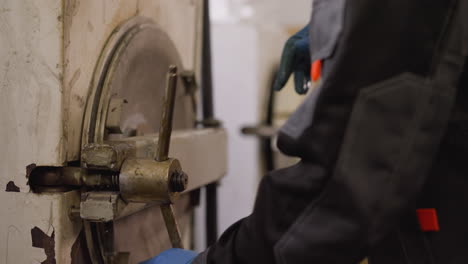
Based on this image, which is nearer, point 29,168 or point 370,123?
point 370,123

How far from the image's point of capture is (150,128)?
0.87 metres

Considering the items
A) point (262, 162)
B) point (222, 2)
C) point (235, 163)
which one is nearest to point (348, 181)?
point (235, 163)

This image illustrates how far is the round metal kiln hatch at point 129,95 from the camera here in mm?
685

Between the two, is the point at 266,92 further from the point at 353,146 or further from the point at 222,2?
the point at 353,146

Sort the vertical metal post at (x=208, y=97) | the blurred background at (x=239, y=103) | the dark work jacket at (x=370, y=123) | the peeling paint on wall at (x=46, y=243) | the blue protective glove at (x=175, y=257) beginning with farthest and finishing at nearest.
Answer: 1. the blurred background at (x=239, y=103)
2. the vertical metal post at (x=208, y=97)
3. the blue protective glove at (x=175, y=257)
4. the peeling paint on wall at (x=46, y=243)
5. the dark work jacket at (x=370, y=123)

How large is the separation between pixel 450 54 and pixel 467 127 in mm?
106

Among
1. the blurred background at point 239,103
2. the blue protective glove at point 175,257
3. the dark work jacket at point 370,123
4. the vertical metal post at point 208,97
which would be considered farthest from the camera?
the blurred background at point 239,103

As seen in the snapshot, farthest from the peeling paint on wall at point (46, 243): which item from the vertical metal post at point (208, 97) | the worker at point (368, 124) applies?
the vertical metal post at point (208, 97)

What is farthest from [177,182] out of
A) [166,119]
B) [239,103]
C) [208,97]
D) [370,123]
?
[239,103]

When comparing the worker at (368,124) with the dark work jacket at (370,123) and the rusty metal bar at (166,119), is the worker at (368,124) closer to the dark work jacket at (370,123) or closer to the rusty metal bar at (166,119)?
the dark work jacket at (370,123)

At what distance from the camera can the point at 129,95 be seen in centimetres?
79

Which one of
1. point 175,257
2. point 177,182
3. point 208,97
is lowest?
point 175,257

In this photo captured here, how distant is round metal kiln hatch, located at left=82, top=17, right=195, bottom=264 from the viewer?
2.25 ft

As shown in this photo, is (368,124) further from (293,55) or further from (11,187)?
(11,187)
